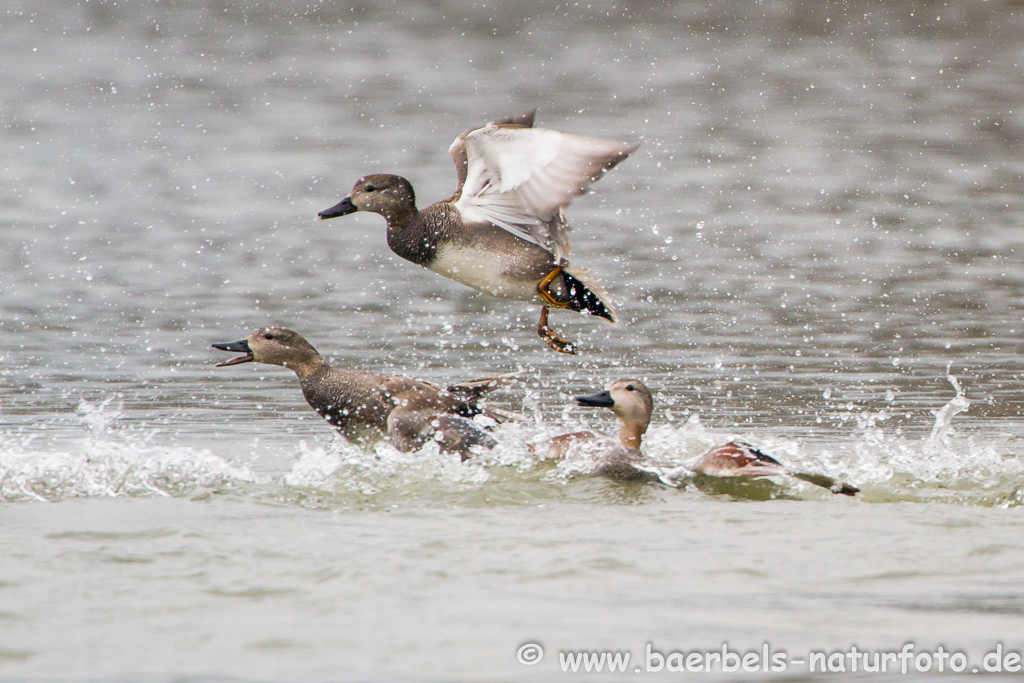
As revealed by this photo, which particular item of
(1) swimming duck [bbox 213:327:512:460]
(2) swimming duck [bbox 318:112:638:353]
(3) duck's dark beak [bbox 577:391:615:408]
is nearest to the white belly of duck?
(2) swimming duck [bbox 318:112:638:353]

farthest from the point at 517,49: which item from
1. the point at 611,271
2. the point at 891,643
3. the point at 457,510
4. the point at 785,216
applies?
the point at 891,643

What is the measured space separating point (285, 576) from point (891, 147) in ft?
45.3

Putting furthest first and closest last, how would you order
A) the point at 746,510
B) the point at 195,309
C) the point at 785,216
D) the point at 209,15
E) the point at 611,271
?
the point at 209,15, the point at 785,216, the point at 611,271, the point at 195,309, the point at 746,510

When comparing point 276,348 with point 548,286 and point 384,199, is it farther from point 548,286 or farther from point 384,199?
point 548,286

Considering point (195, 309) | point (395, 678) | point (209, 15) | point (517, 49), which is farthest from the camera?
point (209, 15)

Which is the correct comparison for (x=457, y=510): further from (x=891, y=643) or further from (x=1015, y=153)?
(x=1015, y=153)

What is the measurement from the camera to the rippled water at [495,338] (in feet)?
15.3

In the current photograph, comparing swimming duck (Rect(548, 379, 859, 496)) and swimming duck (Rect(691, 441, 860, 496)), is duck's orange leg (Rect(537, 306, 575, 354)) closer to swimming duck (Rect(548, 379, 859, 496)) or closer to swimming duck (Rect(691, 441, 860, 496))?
swimming duck (Rect(548, 379, 859, 496))

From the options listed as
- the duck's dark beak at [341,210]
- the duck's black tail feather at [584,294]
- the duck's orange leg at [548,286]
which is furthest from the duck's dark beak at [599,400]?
the duck's dark beak at [341,210]

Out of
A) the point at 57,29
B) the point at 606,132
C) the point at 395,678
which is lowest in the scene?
the point at 395,678

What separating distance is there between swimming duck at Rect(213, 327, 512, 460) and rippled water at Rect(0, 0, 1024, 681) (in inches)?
6.0

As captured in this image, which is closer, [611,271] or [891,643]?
[891,643]

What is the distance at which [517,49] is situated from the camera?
74.7ft

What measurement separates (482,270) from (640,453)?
4.54 ft
